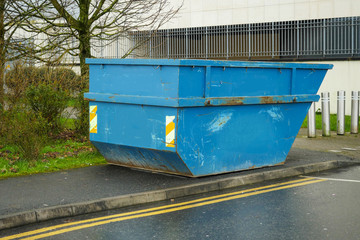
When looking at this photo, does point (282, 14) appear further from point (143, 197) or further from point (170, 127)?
point (143, 197)

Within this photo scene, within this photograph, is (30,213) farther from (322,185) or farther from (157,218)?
(322,185)

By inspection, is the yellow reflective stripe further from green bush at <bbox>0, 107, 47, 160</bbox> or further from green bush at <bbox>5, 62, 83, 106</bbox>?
green bush at <bbox>5, 62, 83, 106</bbox>

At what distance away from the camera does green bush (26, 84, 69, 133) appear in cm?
1120

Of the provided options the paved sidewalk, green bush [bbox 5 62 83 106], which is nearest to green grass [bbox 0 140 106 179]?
the paved sidewalk

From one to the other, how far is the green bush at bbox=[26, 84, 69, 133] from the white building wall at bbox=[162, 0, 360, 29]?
45.8 ft

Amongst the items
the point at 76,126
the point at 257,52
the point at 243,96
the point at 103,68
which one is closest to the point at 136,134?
the point at 103,68

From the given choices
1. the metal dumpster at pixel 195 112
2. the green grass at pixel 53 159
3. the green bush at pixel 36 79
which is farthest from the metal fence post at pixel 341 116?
the green grass at pixel 53 159

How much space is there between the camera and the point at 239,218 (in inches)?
256

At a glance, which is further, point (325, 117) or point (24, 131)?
point (325, 117)

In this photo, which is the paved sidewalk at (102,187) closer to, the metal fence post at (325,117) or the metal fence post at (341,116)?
the metal fence post at (325,117)

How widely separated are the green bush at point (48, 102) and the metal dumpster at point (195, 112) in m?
2.45

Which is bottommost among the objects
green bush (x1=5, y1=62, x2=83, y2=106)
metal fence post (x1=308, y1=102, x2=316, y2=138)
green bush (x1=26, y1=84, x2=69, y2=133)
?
metal fence post (x1=308, y1=102, x2=316, y2=138)

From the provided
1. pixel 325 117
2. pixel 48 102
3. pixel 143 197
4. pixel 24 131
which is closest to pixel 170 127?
pixel 143 197

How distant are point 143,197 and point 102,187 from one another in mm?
783
